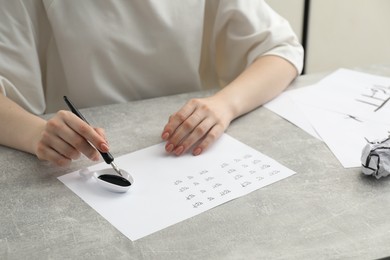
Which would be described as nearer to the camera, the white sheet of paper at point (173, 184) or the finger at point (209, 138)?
the white sheet of paper at point (173, 184)

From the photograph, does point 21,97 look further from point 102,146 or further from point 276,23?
point 276,23

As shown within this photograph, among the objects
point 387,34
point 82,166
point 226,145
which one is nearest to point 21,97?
point 82,166

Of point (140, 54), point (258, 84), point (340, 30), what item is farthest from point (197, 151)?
point (340, 30)

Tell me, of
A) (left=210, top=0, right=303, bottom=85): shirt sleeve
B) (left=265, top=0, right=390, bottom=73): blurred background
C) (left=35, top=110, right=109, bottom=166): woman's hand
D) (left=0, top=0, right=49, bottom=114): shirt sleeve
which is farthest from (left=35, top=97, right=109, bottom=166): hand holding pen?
(left=265, top=0, right=390, bottom=73): blurred background

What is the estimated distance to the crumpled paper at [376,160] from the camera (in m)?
0.77

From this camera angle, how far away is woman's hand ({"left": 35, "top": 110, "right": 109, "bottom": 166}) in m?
0.80

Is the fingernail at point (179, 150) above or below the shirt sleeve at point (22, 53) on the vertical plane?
below

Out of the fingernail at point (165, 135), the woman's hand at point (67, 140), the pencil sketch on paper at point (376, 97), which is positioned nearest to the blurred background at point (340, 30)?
the pencil sketch on paper at point (376, 97)

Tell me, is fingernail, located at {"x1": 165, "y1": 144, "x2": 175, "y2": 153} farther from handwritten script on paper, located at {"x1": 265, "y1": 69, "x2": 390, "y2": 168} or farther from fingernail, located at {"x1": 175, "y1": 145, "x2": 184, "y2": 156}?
handwritten script on paper, located at {"x1": 265, "y1": 69, "x2": 390, "y2": 168}

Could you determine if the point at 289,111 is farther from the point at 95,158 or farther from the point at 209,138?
the point at 95,158

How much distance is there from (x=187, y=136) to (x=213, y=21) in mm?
403

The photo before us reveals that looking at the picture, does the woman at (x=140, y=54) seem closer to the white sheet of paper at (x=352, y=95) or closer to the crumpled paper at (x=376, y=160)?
the white sheet of paper at (x=352, y=95)

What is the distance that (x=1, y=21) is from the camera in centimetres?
101

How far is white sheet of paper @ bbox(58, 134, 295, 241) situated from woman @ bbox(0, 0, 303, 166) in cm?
7
